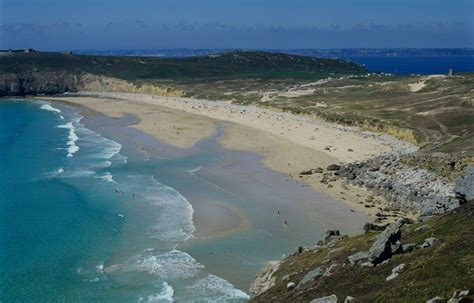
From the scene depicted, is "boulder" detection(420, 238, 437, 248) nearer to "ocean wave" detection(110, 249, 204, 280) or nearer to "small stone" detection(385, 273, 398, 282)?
"small stone" detection(385, 273, 398, 282)

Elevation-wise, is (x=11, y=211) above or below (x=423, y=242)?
below

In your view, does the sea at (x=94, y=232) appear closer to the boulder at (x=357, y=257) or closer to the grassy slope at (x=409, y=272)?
the grassy slope at (x=409, y=272)

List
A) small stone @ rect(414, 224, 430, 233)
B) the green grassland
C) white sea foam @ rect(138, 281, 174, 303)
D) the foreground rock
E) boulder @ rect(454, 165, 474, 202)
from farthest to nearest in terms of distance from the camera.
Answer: the green grassland
the foreground rock
boulder @ rect(454, 165, 474, 202)
white sea foam @ rect(138, 281, 174, 303)
small stone @ rect(414, 224, 430, 233)

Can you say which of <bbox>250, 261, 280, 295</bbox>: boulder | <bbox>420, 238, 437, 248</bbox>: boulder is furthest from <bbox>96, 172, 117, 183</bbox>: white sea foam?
<bbox>420, 238, 437, 248</bbox>: boulder

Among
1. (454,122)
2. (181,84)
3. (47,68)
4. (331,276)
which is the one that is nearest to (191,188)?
(331,276)

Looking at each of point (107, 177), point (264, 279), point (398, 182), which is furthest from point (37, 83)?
point (264, 279)

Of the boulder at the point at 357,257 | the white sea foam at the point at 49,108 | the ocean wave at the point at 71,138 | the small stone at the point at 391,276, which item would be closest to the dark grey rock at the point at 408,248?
the boulder at the point at 357,257

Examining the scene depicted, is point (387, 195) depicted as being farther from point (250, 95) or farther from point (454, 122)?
point (250, 95)
